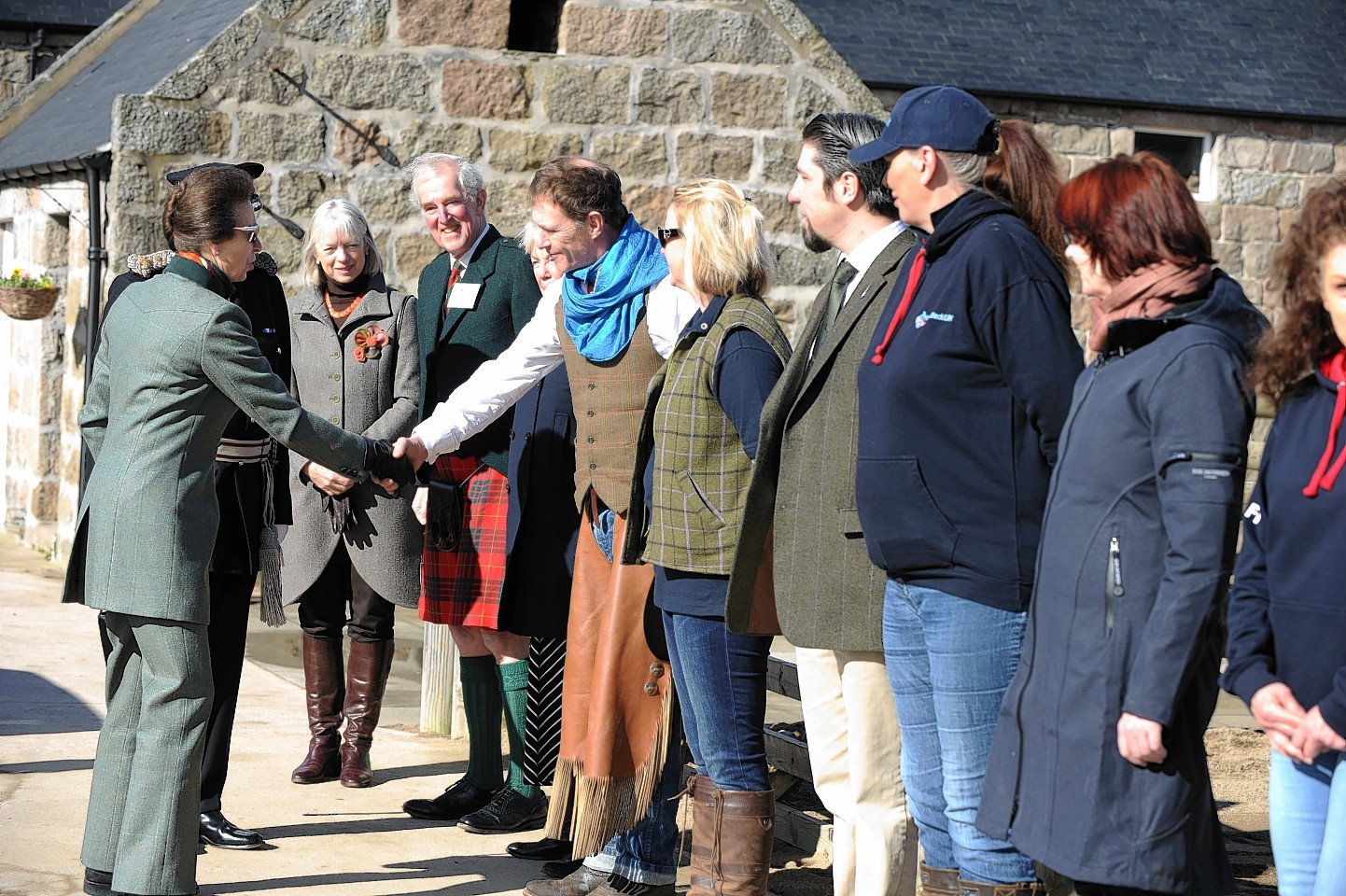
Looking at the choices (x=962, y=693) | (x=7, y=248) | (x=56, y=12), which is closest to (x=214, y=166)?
(x=962, y=693)

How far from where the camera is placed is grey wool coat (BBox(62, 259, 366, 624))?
3.74 m

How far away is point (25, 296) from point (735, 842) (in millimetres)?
7817

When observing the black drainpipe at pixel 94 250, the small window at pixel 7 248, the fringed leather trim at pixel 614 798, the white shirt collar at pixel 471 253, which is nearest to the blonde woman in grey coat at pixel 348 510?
the white shirt collar at pixel 471 253

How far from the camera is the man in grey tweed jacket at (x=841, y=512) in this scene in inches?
130

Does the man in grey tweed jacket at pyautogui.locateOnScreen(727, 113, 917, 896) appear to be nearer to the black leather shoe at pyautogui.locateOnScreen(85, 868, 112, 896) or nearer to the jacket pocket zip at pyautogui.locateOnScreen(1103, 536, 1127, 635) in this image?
the jacket pocket zip at pyautogui.locateOnScreen(1103, 536, 1127, 635)

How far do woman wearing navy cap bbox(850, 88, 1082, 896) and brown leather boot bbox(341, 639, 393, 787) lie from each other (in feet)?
8.63

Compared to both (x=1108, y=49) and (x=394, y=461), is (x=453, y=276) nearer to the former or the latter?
(x=394, y=461)

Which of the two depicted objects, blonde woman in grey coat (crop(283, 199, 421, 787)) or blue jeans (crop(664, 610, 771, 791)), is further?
blonde woman in grey coat (crop(283, 199, 421, 787))

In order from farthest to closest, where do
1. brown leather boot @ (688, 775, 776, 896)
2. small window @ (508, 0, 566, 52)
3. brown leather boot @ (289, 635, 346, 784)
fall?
small window @ (508, 0, 566, 52), brown leather boot @ (289, 635, 346, 784), brown leather boot @ (688, 775, 776, 896)

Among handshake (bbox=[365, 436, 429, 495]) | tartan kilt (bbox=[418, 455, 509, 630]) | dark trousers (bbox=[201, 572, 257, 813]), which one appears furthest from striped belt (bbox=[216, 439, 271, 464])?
tartan kilt (bbox=[418, 455, 509, 630])

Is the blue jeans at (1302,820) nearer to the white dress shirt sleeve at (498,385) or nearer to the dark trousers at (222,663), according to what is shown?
the white dress shirt sleeve at (498,385)

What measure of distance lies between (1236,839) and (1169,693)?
8.89 ft

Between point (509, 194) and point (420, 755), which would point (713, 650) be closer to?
point (420, 755)

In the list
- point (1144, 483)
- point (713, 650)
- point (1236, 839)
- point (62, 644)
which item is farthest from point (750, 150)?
point (1144, 483)
